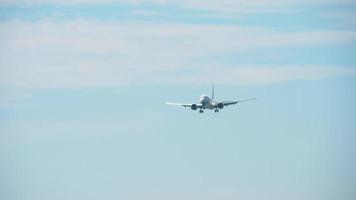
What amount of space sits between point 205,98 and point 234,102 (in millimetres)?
7384

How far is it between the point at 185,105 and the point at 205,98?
5397 mm

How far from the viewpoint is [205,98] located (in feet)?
463

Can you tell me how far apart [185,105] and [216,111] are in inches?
382

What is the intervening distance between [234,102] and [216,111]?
14.7 feet

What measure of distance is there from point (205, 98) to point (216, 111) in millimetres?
5683

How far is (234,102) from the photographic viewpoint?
450ft

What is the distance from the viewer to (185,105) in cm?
14350

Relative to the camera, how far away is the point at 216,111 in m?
137
